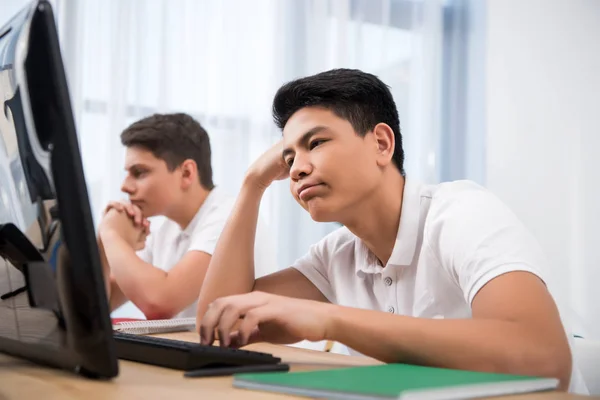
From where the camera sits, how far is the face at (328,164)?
4.28ft

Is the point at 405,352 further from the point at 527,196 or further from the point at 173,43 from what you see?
the point at 527,196

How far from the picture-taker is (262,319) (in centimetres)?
88

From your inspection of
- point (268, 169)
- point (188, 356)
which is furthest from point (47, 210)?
point (268, 169)

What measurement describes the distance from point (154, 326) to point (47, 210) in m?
0.91

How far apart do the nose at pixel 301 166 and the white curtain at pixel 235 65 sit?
1.80 metres

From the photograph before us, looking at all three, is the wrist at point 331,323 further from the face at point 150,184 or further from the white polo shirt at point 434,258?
the face at point 150,184

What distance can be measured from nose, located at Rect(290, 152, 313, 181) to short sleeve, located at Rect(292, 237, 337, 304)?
0.97 ft

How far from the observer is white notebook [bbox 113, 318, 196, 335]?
1.43 m

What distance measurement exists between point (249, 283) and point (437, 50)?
251 cm

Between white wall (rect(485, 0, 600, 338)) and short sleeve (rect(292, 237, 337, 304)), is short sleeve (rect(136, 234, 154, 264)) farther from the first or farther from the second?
white wall (rect(485, 0, 600, 338))

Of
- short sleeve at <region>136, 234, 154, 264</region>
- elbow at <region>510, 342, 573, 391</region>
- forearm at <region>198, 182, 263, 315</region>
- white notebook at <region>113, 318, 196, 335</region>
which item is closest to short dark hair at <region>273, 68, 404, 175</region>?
forearm at <region>198, 182, 263, 315</region>

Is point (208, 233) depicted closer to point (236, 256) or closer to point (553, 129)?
point (236, 256)

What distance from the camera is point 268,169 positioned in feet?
5.24

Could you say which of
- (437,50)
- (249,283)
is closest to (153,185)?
(249,283)
